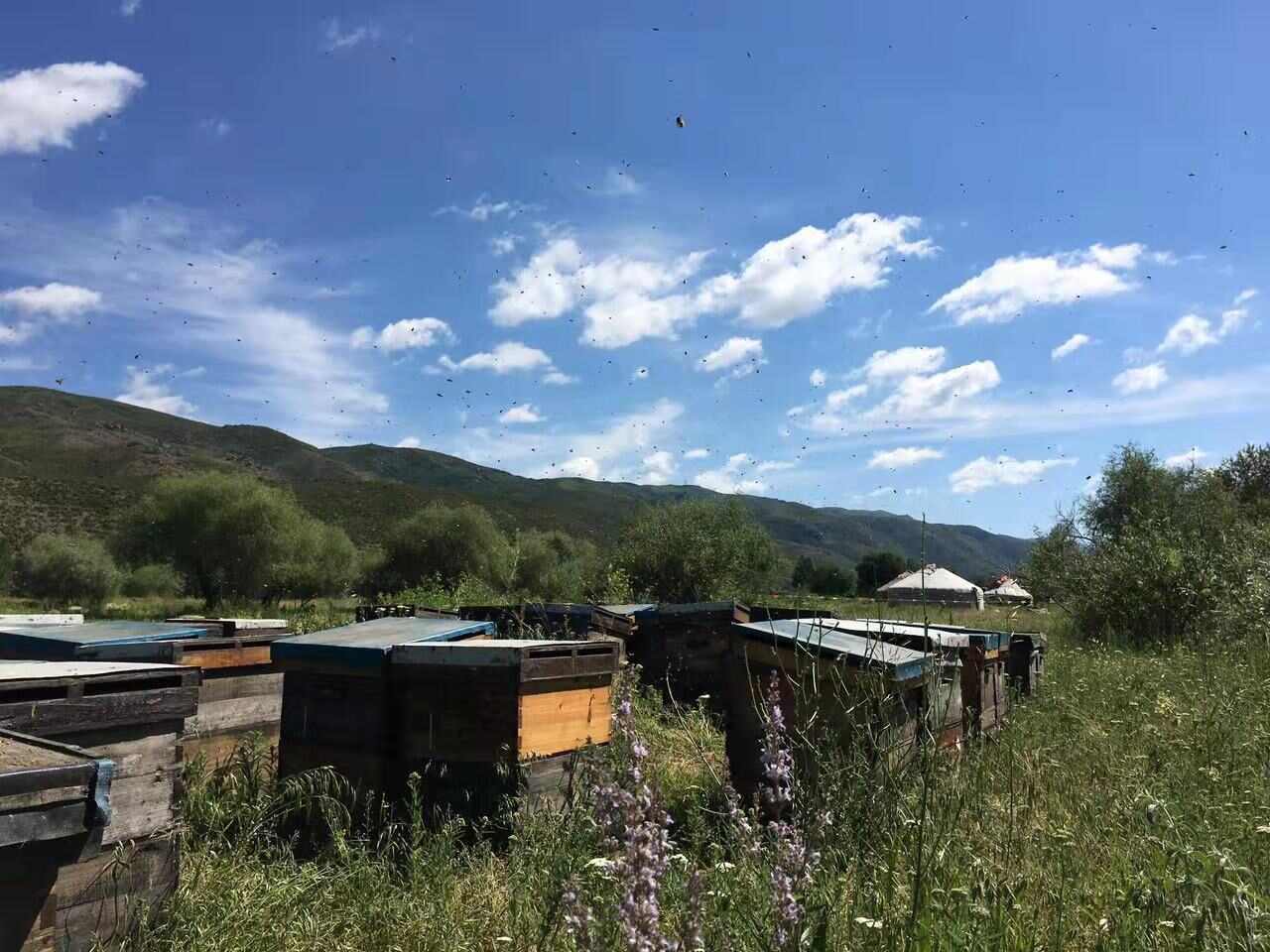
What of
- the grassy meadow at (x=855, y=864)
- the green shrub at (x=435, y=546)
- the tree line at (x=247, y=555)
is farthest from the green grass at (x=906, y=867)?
the green shrub at (x=435, y=546)

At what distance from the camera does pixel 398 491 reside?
323 feet

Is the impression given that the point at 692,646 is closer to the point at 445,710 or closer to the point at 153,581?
the point at 445,710

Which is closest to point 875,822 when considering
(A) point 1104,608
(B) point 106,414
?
(A) point 1104,608

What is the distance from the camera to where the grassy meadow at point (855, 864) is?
8.27 feet

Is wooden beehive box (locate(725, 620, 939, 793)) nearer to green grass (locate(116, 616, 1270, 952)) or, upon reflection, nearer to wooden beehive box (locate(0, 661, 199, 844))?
green grass (locate(116, 616, 1270, 952))

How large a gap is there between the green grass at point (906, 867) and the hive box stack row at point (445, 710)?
34 centimetres

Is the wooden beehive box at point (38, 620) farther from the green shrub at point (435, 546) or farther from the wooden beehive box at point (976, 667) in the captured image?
the green shrub at point (435, 546)

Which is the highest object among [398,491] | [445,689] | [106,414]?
[106,414]

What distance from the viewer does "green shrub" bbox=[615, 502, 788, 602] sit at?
37312mm

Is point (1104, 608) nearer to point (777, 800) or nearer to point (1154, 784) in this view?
point (1154, 784)

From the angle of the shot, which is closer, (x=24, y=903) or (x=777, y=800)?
(x=777, y=800)

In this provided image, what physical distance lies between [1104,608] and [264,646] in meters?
17.8

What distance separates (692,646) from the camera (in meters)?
10.4

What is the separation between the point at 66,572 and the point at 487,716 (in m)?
66.2
